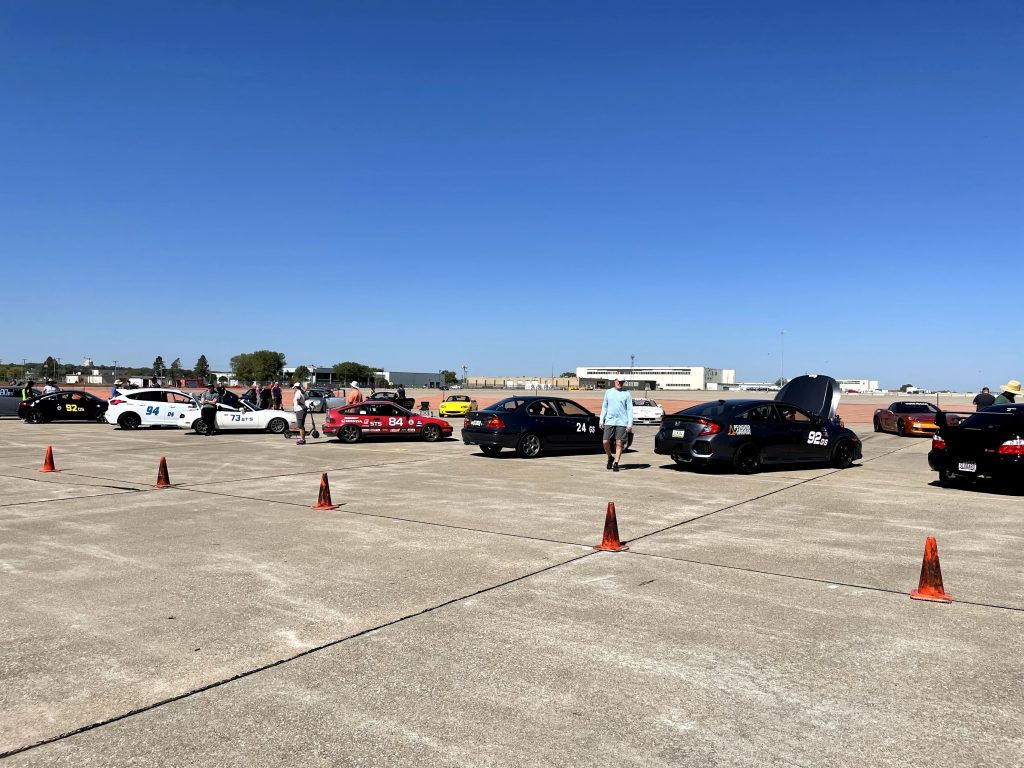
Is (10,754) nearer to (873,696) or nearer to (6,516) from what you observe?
(873,696)

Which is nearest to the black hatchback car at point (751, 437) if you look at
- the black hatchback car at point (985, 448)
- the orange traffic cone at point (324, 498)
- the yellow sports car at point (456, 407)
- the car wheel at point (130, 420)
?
the black hatchback car at point (985, 448)

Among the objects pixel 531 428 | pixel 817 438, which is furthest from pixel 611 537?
pixel 531 428

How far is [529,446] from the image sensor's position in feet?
57.0

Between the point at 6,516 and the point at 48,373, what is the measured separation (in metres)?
109

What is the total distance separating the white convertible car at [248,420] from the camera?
2430 centimetres

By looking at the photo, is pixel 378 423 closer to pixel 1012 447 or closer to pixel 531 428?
pixel 531 428

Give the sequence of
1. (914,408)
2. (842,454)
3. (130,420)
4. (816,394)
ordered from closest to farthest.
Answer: (842,454) < (816,394) < (130,420) < (914,408)

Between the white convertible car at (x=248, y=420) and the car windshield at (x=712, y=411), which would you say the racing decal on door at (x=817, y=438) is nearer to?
the car windshield at (x=712, y=411)

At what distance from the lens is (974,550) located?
7773 millimetres

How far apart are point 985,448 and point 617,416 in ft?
19.7

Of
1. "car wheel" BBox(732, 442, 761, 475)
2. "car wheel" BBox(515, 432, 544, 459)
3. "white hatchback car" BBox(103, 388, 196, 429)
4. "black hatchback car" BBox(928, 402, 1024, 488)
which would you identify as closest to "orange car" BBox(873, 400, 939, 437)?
"car wheel" BBox(732, 442, 761, 475)

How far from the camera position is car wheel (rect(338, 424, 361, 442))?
21.5m

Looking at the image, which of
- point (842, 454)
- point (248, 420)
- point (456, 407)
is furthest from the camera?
point (456, 407)

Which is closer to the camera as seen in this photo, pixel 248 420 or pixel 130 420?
pixel 248 420
